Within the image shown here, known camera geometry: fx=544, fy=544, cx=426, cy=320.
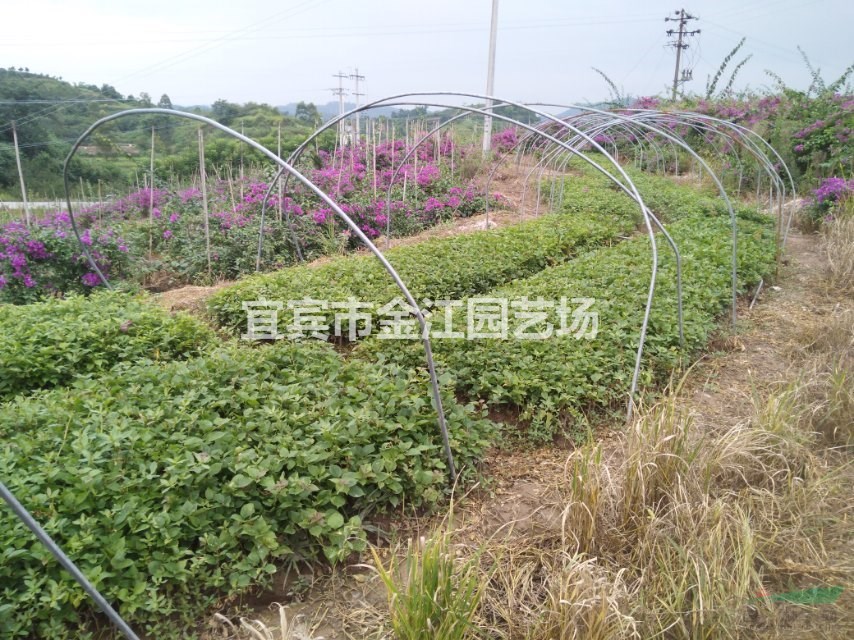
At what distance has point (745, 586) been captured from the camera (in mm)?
2096

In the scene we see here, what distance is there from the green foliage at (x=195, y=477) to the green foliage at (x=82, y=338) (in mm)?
473

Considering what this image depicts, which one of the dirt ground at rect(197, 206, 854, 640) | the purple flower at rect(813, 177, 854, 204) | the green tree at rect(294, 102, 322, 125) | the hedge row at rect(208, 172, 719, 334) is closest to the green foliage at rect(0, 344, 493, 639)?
the dirt ground at rect(197, 206, 854, 640)

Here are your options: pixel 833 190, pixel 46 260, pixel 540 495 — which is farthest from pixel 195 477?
pixel 833 190

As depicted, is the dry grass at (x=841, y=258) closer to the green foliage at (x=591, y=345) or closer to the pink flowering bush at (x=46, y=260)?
the green foliage at (x=591, y=345)

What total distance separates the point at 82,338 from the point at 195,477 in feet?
7.18

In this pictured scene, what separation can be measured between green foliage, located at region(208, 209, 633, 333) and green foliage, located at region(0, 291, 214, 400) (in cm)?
62

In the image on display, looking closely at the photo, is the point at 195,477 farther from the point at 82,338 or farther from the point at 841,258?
the point at 841,258

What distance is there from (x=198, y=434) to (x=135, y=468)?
0.35m

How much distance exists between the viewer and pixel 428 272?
19.6 ft

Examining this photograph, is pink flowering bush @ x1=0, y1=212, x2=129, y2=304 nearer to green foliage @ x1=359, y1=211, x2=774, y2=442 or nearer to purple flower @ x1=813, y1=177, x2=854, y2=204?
green foliage @ x1=359, y1=211, x2=774, y2=442

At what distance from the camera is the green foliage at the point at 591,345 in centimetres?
367

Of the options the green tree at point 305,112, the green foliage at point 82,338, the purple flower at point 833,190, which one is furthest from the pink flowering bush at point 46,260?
the green tree at point 305,112

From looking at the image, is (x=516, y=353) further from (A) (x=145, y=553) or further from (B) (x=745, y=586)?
(A) (x=145, y=553)

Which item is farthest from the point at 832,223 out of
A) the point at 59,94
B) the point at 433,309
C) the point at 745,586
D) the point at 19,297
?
the point at 59,94
